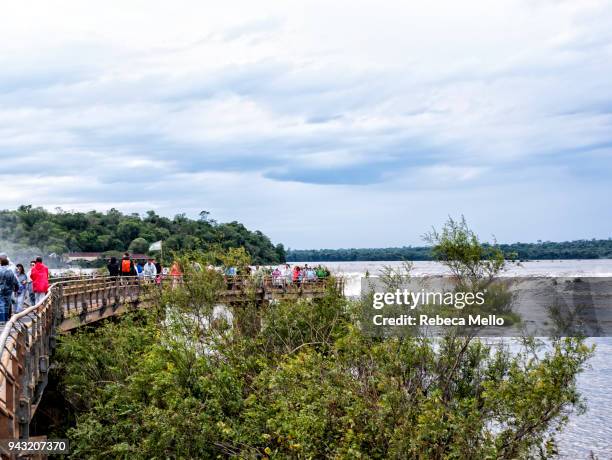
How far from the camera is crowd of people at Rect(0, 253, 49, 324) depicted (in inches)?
875

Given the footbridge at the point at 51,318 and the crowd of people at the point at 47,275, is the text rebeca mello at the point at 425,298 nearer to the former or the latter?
the footbridge at the point at 51,318

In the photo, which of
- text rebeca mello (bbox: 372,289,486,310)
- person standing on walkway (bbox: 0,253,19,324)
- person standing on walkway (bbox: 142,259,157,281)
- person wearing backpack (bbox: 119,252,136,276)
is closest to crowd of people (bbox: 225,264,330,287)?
person standing on walkway (bbox: 142,259,157,281)

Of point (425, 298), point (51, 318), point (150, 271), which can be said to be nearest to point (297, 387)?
point (425, 298)

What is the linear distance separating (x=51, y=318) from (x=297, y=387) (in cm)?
850

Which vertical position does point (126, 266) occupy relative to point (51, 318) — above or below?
above

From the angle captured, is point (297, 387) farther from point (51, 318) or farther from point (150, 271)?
point (150, 271)

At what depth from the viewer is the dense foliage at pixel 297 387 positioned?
62.0 ft

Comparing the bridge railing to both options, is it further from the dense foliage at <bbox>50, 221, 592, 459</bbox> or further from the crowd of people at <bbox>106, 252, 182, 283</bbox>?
the crowd of people at <bbox>106, 252, 182, 283</bbox>

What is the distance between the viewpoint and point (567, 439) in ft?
121

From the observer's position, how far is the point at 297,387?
23219mm

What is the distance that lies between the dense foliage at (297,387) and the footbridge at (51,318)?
118cm

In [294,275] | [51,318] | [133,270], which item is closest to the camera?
[51,318]

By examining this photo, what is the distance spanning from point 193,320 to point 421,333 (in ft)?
32.3

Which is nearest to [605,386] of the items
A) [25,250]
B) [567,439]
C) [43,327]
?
[567,439]
